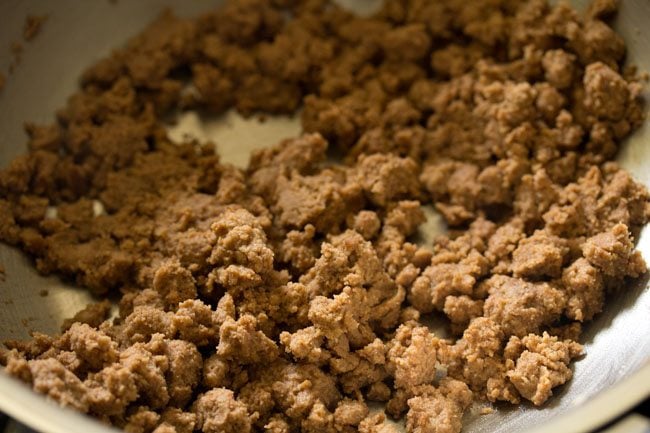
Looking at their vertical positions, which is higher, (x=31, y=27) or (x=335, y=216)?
(x=335, y=216)

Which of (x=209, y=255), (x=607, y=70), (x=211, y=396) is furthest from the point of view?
(x=607, y=70)

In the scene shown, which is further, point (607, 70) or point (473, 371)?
point (607, 70)

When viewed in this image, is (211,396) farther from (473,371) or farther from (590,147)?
(590,147)

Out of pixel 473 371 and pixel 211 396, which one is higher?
pixel 473 371

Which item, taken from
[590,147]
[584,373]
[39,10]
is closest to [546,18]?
[590,147]

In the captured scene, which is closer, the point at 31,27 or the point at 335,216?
the point at 335,216

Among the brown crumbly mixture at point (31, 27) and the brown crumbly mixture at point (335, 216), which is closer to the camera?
the brown crumbly mixture at point (335, 216)

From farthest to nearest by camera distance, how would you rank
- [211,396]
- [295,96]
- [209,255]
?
[295,96] → [209,255] → [211,396]

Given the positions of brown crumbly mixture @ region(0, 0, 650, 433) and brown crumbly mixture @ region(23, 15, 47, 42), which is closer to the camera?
brown crumbly mixture @ region(0, 0, 650, 433)
